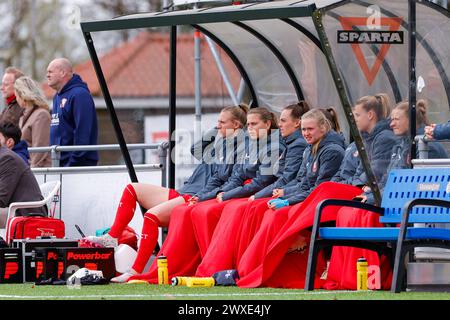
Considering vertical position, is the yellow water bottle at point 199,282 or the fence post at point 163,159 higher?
the fence post at point 163,159

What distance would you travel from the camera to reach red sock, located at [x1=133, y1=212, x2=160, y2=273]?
1430 centimetres

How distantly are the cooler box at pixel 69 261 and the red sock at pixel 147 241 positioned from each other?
1.35 ft

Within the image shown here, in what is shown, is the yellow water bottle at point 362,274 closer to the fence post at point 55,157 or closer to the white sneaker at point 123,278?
the white sneaker at point 123,278

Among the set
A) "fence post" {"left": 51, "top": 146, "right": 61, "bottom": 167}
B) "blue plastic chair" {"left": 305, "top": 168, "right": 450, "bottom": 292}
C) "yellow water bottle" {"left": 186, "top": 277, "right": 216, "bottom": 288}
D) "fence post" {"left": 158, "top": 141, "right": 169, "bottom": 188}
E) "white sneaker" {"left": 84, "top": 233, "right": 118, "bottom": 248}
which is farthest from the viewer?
"fence post" {"left": 51, "top": 146, "right": 61, "bottom": 167}

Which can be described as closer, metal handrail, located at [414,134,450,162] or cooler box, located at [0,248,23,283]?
metal handrail, located at [414,134,450,162]

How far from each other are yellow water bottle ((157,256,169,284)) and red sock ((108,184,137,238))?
3.28 feet

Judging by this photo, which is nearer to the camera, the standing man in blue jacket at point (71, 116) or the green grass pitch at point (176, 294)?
the green grass pitch at point (176, 294)

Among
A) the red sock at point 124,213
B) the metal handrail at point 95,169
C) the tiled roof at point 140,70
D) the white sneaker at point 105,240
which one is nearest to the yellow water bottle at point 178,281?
the white sneaker at point 105,240

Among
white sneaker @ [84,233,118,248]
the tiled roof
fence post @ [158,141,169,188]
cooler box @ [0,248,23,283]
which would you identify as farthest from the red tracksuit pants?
the tiled roof

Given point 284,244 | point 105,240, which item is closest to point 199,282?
point 284,244

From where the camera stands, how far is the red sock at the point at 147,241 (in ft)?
46.9

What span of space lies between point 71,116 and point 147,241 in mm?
2855

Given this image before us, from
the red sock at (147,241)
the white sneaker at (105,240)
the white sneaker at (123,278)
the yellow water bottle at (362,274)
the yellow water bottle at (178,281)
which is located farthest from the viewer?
the white sneaker at (105,240)

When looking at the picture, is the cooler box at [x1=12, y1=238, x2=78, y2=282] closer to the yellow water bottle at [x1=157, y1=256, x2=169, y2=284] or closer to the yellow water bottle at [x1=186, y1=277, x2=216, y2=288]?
the yellow water bottle at [x1=157, y1=256, x2=169, y2=284]
